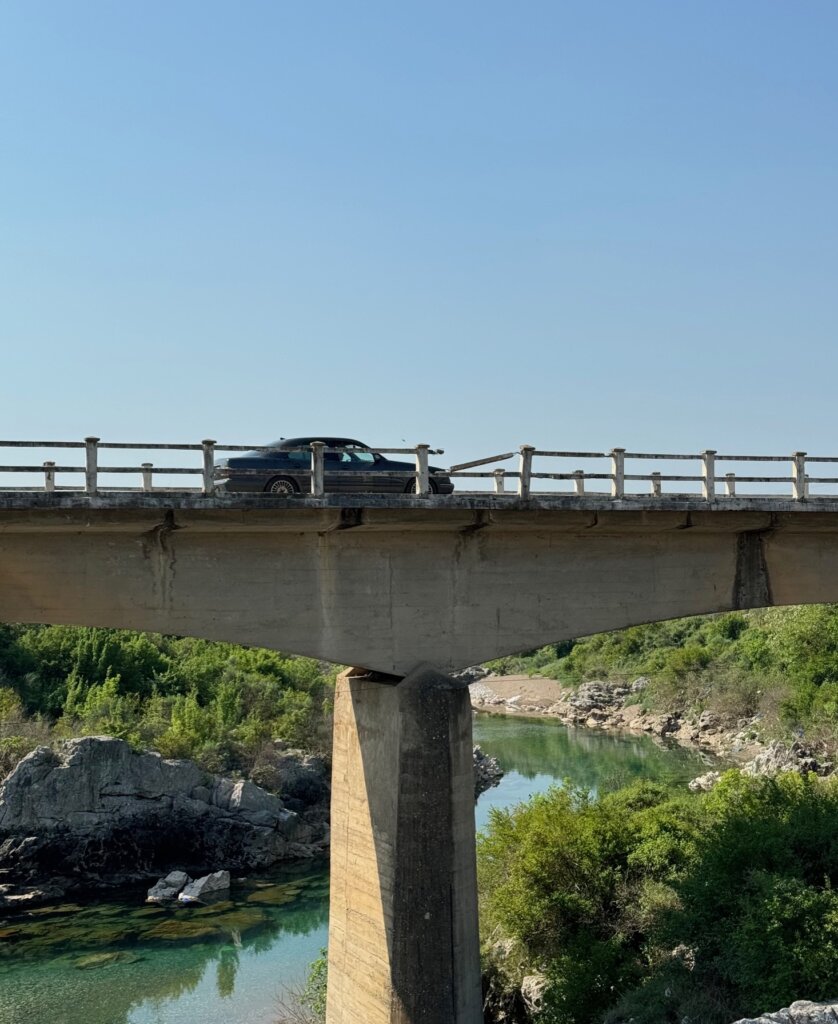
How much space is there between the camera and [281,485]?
17406 millimetres

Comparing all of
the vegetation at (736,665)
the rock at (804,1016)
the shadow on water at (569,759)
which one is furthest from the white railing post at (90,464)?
the vegetation at (736,665)

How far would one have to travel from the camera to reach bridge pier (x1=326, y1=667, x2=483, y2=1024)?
1644 centimetres

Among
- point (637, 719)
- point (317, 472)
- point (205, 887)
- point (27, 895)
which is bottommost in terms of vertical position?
point (637, 719)

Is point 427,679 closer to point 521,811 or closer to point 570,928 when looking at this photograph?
point 570,928

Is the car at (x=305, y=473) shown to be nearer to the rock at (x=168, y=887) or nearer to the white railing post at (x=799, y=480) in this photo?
the white railing post at (x=799, y=480)

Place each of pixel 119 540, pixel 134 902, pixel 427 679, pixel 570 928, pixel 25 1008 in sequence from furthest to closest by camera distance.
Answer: pixel 134 902 < pixel 25 1008 < pixel 570 928 < pixel 427 679 < pixel 119 540

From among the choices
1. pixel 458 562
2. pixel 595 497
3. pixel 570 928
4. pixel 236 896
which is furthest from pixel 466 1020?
pixel 236 896

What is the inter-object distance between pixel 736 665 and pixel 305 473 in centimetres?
5111

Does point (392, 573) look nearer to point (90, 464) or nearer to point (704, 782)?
point (90, 464)

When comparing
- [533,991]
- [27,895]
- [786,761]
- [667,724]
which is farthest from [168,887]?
[667,724]

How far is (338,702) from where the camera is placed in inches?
740

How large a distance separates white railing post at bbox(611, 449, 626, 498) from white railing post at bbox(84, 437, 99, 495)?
8.80m

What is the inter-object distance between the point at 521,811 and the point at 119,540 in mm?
12988

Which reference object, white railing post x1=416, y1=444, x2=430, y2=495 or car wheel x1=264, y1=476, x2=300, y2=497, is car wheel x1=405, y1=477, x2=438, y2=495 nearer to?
white railing post x1=416, y1=444, x2=430, y2=495
